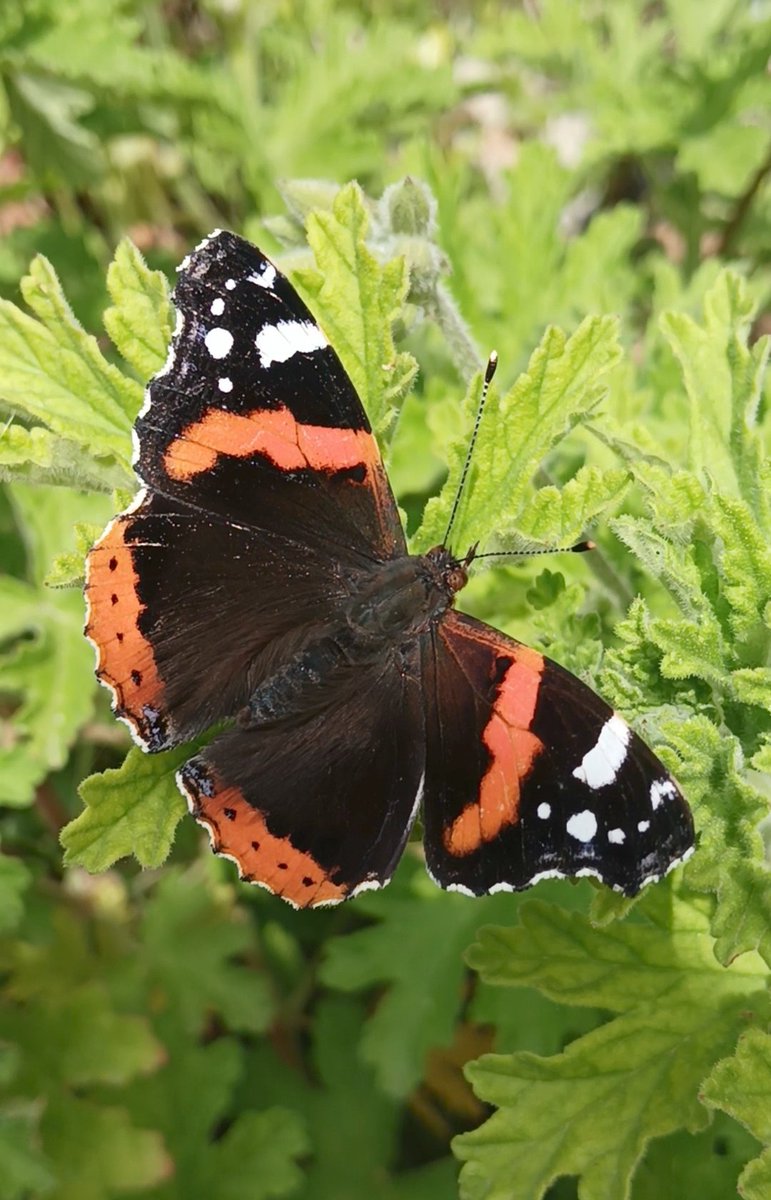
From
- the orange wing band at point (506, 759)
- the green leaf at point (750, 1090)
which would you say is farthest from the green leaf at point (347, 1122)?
the orange wing band at point (506, 759)

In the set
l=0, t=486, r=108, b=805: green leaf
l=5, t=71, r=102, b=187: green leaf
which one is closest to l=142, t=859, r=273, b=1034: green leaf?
l=0, t=486, r=108, b=805: green leaf

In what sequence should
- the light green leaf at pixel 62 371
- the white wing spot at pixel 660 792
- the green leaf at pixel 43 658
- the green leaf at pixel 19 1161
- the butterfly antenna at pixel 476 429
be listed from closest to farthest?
the white wing spot at pixel 660 792 → the butterfly antenna at pixel 476 429 → the light green leaf at pixel 62 371 → the green leaf at pixel 19 1161 → the green leaf at pixel 43 658

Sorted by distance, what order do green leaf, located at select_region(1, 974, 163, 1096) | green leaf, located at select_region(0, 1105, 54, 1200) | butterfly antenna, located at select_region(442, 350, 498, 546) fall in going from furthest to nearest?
green leaf, located at select_region(1, 974, 163, 1096)
green leaf, located at select_region(0, 1105, 54, 1200)
butterfly antenna, located at select_region(442, 350, 498, 546)

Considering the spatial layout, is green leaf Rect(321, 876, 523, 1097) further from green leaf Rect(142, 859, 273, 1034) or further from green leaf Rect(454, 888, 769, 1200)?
green leaf Rect(454, 888, 769, 1200)

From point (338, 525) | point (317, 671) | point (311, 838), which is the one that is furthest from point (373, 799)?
point (338, 525)

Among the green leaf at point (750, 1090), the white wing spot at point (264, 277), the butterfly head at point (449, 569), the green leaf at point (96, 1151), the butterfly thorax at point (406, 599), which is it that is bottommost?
the green leaf at point (96, 1151)

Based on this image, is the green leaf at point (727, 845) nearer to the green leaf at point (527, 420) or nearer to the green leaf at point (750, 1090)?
the green leaf at point (750, 1090)

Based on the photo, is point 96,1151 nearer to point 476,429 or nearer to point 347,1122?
point 347,1122
